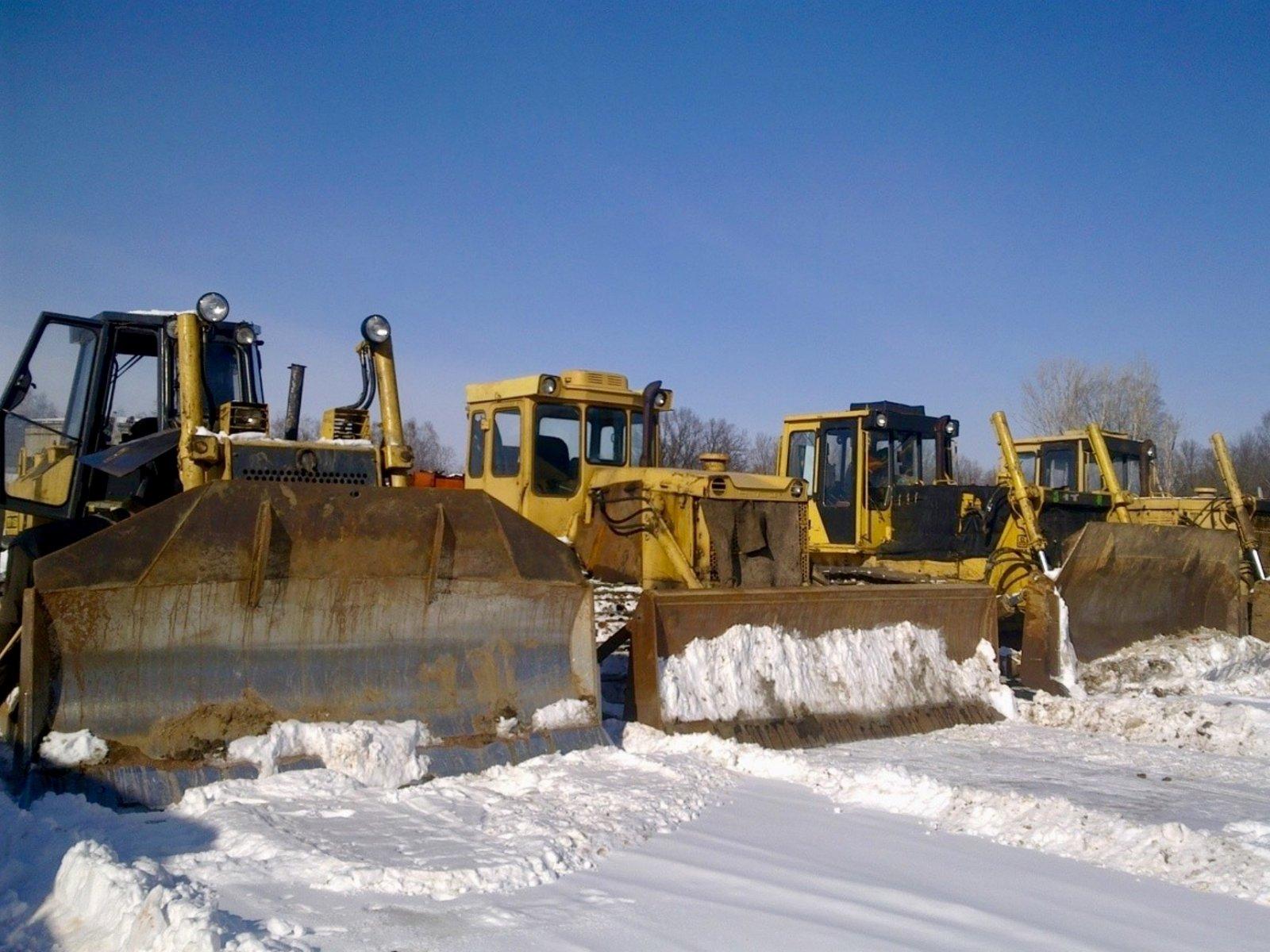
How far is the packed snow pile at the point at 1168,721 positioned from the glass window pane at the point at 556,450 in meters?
4.00

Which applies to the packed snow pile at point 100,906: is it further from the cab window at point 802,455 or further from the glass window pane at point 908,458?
the glass window pane at point 908,458

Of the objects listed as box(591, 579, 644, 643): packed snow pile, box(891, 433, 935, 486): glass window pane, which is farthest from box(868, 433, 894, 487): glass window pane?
box(591, 579, 644, 643): packed snow pile

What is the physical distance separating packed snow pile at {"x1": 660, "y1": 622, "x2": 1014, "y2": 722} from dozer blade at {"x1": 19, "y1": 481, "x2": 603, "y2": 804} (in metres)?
0.86

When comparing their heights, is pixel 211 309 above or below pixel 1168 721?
above

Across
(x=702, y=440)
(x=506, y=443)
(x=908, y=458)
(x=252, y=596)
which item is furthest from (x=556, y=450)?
(x=702, y=440)

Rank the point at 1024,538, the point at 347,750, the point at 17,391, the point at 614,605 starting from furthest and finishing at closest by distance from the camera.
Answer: the point at 1024,538 → the point at 614,605 → the point at 17,391 → the point at 347,750

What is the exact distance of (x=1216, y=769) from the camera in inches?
277

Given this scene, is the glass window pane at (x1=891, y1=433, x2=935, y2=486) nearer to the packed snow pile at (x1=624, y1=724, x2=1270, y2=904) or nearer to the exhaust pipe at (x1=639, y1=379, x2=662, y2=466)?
the exhaust pipe at (x1=639, y1=379, x2=662, y2=466)

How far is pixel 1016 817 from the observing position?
546 centimetres

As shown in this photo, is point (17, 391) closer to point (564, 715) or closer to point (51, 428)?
point (51, 428)

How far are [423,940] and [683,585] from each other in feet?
16.0

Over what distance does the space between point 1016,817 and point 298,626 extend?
3.71 meters

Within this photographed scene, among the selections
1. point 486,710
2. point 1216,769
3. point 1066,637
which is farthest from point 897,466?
point 486,710

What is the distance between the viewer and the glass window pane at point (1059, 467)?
Result: 15.7 meters
